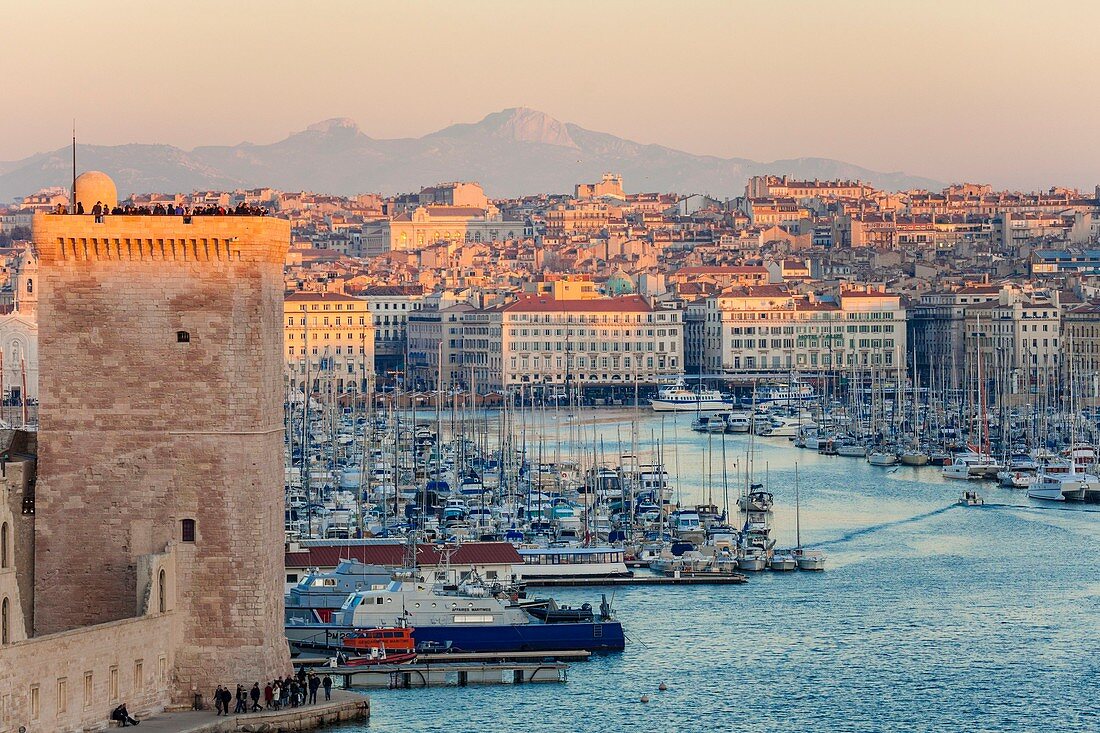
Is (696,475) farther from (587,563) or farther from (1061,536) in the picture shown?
(587,563)

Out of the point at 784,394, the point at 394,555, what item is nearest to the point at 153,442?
the point at 394,555

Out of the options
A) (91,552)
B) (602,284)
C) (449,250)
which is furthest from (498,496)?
(449,250)

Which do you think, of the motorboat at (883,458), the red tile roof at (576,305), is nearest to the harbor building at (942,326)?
the red tile roof at (576,305)

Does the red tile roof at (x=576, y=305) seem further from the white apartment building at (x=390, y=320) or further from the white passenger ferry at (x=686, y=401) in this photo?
the white passenger ferry at (x=686, y=401)

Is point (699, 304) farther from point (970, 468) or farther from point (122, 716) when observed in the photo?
point (122, 716)

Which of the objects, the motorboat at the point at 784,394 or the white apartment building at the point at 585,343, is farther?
the white apartment building at the point at 585,343

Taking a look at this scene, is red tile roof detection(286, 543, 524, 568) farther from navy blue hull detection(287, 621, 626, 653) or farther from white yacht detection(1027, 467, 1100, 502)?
white yacht detection(1027, 467, 1100, 502)

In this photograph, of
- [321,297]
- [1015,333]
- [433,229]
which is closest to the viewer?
[1015,333]
